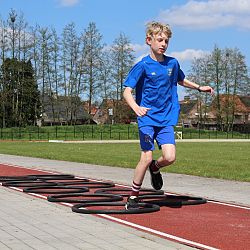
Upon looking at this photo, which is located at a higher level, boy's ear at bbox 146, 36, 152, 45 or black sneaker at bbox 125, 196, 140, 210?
boy's ear at bbox 146, 36, 152, 45

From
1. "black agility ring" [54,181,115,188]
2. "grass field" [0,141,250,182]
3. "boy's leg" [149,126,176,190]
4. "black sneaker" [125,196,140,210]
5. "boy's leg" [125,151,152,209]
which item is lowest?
"grass field" [0,141,250,182]

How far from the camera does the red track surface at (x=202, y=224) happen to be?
5379 millimetres

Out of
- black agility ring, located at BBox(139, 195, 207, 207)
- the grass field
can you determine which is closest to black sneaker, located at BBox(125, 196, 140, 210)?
black agility ring, located at BBox(139, 195, 207, 207)

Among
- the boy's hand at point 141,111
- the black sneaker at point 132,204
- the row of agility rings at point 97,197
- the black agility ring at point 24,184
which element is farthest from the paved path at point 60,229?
the boy's hand at point 141,111

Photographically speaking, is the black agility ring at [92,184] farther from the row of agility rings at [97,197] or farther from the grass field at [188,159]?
the grass field at [188,159]

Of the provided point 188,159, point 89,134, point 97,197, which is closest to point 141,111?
point 97,197

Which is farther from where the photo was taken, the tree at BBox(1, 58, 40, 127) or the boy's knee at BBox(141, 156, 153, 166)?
the tree at BBox(1, 58, 40, 127)

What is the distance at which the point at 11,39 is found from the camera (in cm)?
7044

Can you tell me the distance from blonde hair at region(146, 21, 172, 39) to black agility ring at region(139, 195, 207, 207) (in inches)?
99.7

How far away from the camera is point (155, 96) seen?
7125 mm

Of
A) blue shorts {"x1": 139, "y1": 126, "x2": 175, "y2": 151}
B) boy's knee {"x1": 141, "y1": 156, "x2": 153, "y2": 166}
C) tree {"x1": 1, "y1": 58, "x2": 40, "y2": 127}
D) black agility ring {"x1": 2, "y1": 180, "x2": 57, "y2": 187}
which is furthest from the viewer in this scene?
tree {"x1": 1, "y1": 58, "x2": 40, "y2": 127}

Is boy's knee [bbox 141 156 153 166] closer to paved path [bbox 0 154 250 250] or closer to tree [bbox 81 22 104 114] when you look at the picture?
paved path [bbox 0 154 250 250]

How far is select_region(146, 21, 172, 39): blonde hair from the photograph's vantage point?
7.17m

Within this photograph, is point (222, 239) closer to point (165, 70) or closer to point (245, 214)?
point (245, 214)
